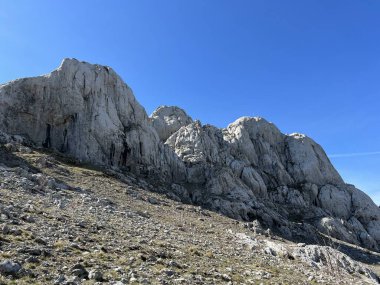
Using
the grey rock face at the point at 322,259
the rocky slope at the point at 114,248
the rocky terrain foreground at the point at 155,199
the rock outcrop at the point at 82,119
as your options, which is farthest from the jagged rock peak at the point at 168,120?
the grey rock face at the point at 322,259

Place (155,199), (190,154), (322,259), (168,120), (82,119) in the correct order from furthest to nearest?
(168,120) → (190,154) → (82,119) → (155,199) → (322,259)

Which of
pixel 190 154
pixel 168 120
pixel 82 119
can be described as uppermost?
pixel 168 120

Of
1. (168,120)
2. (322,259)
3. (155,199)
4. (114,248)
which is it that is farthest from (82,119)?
(114,248)

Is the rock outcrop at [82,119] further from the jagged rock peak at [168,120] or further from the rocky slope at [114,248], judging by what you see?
the jagged rock peak at [168,120]

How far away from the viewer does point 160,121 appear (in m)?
Result: 129

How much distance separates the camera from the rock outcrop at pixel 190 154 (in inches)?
2975

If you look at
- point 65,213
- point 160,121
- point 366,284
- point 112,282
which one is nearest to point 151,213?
point 65,213

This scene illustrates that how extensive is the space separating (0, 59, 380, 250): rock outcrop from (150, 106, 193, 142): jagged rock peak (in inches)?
19.1

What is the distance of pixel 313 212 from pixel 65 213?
282 feet

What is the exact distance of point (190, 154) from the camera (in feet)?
332

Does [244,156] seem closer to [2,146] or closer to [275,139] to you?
[275,139]

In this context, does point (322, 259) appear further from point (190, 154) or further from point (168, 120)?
point (168, 120)

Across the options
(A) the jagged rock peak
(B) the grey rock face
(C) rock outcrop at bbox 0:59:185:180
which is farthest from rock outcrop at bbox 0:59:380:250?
(B) the grey rock face

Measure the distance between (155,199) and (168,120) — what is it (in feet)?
257
